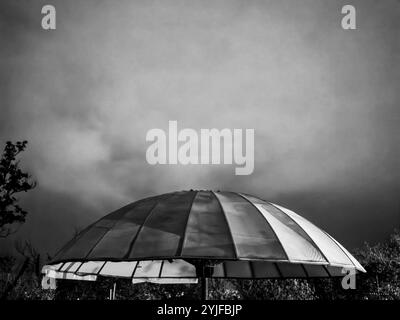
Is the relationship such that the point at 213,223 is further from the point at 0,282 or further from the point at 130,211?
the point at 0,282

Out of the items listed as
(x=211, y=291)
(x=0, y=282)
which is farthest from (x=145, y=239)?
(x=0, y=282)

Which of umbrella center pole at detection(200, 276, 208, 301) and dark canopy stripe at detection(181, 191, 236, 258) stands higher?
dark canopy stripe at detection(181, 191, 236, 258)

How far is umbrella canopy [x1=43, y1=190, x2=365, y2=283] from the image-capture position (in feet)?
8.79

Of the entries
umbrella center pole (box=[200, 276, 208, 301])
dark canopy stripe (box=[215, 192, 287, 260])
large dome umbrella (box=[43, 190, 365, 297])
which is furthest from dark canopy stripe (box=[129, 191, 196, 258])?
umbrella center pole (box=[200, 276, 208, 301])

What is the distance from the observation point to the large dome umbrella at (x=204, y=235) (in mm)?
2680

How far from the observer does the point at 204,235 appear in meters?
2.78

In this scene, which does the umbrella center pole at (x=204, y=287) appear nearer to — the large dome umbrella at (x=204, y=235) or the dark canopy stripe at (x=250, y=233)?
the large dome umbrella at (x=204, y=235)

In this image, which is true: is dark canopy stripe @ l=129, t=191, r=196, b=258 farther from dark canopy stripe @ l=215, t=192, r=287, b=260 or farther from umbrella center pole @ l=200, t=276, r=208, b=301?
umbrella center pole @ l=200, t=276, r=208, b=301

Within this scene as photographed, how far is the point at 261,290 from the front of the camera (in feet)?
96.3

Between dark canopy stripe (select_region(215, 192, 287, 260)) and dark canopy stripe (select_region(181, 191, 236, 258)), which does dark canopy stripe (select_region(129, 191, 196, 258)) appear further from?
dark canopy stripe (select_region(215, 192, 287, 260))

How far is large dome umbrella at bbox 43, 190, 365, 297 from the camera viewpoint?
268 cm

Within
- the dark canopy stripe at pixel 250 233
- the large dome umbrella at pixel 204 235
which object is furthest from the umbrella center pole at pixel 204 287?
the dark canopy stripe at pixel 250 233

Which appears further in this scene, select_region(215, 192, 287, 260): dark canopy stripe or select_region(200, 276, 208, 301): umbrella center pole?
select_region(200, 276, 208, 301): umbrella center pole

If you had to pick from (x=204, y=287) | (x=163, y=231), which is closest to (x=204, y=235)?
(x=163, y=231)
